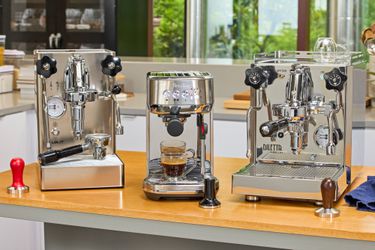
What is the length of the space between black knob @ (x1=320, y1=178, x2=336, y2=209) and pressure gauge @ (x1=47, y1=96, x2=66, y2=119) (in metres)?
0.83

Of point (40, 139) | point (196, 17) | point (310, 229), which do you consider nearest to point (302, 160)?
point (310, 229)

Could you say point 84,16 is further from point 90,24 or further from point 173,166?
point 173,166

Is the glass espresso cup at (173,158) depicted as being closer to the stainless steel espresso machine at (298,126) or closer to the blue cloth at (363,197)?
the stainless steel espresso machine at (298,126)

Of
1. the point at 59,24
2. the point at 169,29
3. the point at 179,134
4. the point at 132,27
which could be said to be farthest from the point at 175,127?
the point at 132,27

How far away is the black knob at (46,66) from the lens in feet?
7.60

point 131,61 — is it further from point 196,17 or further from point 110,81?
point 196,17

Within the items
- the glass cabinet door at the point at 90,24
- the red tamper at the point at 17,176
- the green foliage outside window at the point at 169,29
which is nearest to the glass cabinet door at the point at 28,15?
the glass cabinet door at the point at 90,24

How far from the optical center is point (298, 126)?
2170mm

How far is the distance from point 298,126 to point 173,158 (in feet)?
1.16

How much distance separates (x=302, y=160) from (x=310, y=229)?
1.32ft

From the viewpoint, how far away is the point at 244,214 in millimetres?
2027

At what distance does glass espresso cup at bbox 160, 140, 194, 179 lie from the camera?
2.20 meters

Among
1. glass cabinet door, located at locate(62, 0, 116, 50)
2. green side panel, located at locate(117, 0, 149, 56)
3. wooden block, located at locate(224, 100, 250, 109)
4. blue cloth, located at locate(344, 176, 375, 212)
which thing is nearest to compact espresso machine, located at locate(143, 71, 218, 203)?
blue cloth, located at locate(344, 176, 375, 212)

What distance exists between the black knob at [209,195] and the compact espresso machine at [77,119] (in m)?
0.33
